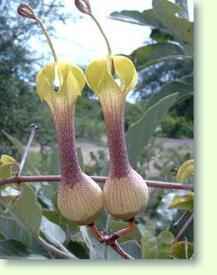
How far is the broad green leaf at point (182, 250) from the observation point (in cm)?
73

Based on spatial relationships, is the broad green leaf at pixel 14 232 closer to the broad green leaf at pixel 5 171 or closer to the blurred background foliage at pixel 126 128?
the blurred background foliage at pixel 126 128

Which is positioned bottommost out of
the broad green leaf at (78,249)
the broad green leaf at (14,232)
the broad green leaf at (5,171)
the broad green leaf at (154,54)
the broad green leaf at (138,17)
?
the broad green leaf at (78,249)

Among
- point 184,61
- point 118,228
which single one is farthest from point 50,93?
point 184,61

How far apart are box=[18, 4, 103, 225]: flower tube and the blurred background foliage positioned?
19 cm

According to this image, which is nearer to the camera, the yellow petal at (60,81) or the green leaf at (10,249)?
the yellow petal at (60,81)

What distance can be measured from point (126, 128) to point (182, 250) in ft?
0.69

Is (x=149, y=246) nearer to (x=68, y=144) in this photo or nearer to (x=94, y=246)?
(x=94, y=246)

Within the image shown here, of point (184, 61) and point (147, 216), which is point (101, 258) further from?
point (184, 61)

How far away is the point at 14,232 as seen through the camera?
0.77m

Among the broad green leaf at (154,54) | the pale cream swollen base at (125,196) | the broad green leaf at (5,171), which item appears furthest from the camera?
the broad green leaf at (154,54)

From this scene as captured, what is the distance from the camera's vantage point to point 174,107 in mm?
825

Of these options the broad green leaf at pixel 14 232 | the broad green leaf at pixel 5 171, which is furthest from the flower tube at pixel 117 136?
the broad green leaf at pixel 14 232

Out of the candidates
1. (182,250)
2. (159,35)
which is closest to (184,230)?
(182,250)

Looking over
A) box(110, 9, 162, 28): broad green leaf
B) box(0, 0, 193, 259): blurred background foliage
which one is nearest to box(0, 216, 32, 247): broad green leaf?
box(0, 0, 193, 259): blurred background foliage
